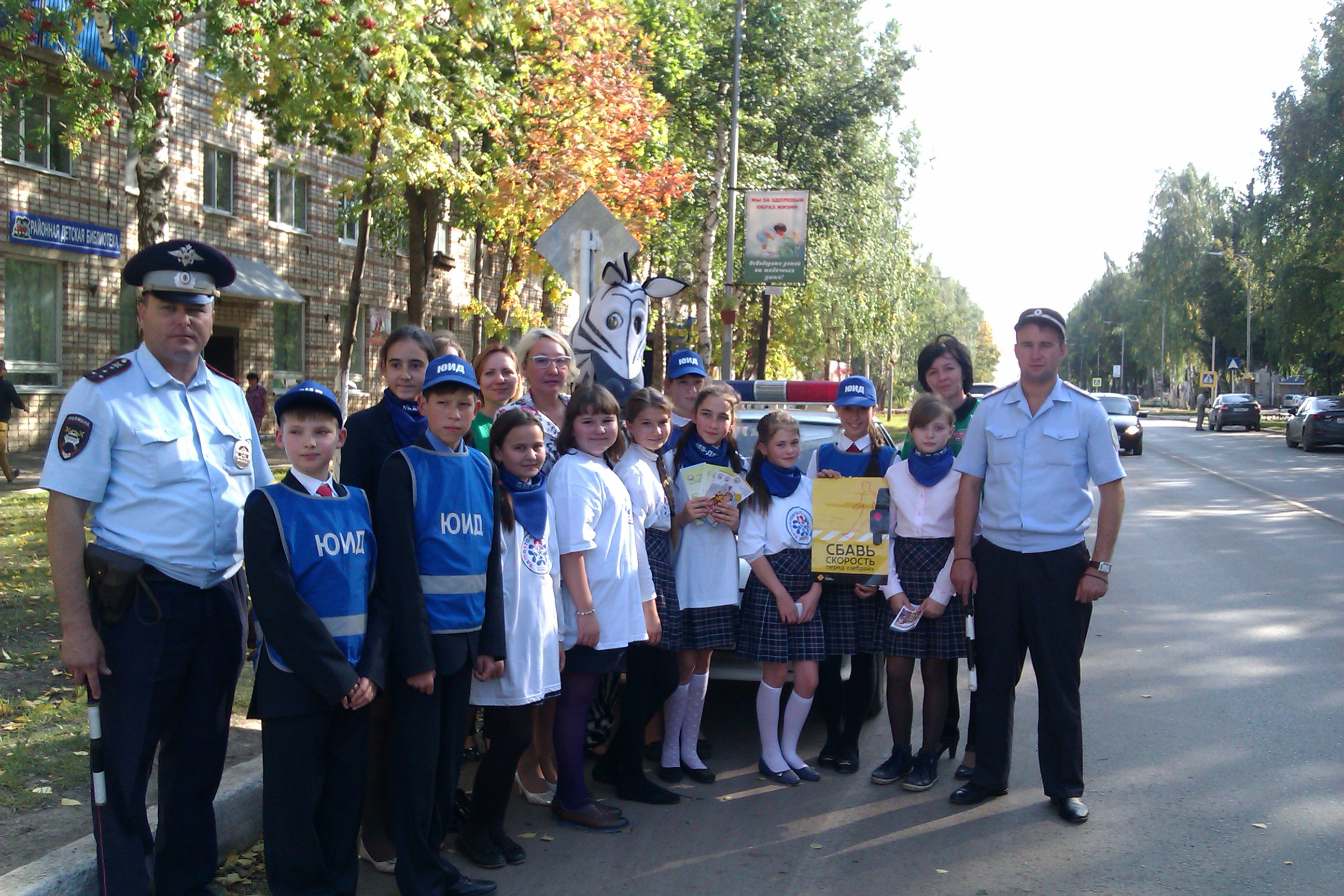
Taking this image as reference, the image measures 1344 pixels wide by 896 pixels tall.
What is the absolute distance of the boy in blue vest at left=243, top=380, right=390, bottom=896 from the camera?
144 inches

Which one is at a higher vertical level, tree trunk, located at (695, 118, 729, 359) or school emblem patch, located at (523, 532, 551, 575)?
tree trunk, located at (695, 118, 729, 359)

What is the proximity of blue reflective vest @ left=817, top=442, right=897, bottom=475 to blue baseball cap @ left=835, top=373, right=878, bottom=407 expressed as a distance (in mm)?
231

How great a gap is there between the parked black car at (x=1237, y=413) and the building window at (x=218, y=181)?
39.3 m

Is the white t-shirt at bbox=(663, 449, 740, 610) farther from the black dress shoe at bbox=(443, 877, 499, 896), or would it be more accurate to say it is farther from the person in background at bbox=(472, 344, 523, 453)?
the black dress shoe at bbox=(443, 877, 499, 896)

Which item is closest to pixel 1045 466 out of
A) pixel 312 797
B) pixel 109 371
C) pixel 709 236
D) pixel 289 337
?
pixel 312 797

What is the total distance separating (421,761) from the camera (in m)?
Answer: 4.07

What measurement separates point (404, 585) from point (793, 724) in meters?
2.36

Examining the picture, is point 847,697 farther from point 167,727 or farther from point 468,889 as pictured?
point 167,727

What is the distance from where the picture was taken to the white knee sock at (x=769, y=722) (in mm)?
5496

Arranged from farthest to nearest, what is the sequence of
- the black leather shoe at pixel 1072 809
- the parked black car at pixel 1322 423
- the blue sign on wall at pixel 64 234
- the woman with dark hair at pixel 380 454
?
the parked black car at pixel 1322 423, the blue sign on wall at pixel 64 234, the black leather shoe at pixel 1072 809, the woman with dark hair at pixel 380 454

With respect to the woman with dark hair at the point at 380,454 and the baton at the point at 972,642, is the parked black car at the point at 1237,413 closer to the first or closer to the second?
the baton at the point at 972,642

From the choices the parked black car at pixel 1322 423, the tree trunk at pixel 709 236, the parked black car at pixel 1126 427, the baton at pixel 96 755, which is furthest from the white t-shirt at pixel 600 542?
the parked black car at pixel 1322 423

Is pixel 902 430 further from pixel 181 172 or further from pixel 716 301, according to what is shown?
pixel 181 172

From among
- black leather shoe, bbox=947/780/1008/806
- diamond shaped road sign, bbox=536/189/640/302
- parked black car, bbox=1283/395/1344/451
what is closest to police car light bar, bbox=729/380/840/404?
diamond shaped road sign, bbox=536/189/640/302
